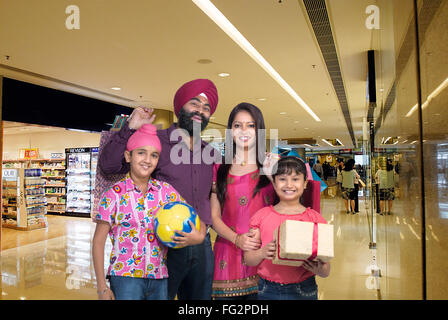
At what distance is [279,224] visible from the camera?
1.38 metres

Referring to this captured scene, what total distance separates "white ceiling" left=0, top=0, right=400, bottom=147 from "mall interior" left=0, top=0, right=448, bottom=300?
19mm

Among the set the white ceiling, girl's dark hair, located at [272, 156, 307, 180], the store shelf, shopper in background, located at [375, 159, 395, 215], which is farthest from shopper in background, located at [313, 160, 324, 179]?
the store shelf

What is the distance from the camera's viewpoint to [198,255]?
5.12 feet

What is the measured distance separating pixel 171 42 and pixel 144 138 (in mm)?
2651

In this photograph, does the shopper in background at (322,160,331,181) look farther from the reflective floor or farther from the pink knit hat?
the pink knit hat

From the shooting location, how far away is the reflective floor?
3559 millimetres

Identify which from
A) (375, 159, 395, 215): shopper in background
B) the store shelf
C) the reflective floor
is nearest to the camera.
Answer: (375, 159, 395, 215): shopper in background

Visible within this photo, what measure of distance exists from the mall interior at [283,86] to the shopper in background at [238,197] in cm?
13

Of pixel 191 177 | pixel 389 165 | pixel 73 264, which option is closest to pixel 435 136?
pixel 389 165

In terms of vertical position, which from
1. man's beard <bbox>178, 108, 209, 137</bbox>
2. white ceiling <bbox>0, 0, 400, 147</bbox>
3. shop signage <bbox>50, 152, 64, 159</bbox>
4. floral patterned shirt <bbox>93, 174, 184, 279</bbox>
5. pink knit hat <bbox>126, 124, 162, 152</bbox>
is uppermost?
white ceiling <bbox>0, 0, 400, 147</bbox>

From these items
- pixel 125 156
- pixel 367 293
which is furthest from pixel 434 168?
pixel 367 293

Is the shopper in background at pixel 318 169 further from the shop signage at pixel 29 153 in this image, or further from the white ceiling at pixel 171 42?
the shop signage at pixel 29 153

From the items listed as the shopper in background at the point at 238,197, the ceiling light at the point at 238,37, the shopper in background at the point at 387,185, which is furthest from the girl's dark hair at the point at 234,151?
the ceiling light at the point at 238,37

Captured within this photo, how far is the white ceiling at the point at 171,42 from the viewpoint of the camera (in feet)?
10.8
